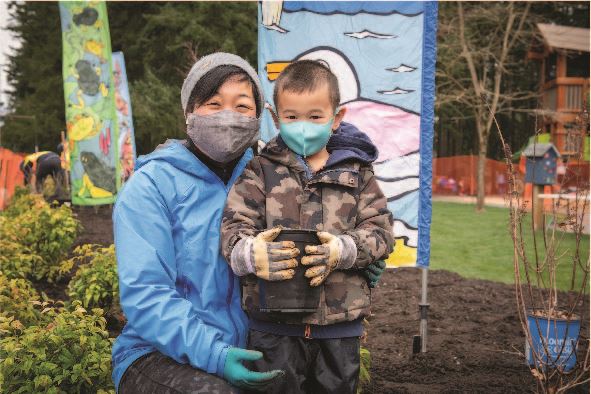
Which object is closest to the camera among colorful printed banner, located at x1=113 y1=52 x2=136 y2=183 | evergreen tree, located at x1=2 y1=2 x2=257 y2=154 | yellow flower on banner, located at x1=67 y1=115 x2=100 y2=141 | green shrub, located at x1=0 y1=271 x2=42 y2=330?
green shrub, located at x1=0 y1=271 x2=42 y2=330

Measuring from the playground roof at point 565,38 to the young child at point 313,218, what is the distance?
23291mm

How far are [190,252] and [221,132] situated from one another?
0.45 metres

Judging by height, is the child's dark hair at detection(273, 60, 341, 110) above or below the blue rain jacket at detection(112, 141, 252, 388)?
above

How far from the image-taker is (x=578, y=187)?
12.1 ft

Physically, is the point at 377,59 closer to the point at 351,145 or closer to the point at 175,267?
the point at 351,145

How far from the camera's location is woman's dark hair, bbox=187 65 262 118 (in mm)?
2152

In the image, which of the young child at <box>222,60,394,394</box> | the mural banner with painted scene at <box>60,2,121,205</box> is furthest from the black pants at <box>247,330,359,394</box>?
the mural banner with painted scene at <box>60,2,121,205</box>

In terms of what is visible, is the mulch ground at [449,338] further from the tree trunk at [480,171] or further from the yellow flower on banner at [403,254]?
the tree trunk at [480,171]

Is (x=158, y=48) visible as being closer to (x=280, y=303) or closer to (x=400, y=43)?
(x=400, y=43)

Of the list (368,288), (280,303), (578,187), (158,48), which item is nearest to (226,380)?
(280,303)

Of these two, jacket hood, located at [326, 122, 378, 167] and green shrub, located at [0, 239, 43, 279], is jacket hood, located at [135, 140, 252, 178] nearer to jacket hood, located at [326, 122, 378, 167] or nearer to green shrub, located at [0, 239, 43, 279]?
jacket hood, located at [326, 122, 378, 167]

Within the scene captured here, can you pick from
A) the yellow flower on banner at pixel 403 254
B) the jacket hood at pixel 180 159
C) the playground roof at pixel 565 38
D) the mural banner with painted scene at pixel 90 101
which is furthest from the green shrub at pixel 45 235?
the playground roof at pixel 565 38

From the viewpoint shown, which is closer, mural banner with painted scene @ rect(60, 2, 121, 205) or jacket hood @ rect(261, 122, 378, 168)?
jacket hood @ rect(261, 122, 378, 168)

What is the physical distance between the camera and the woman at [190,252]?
1.91 metres
